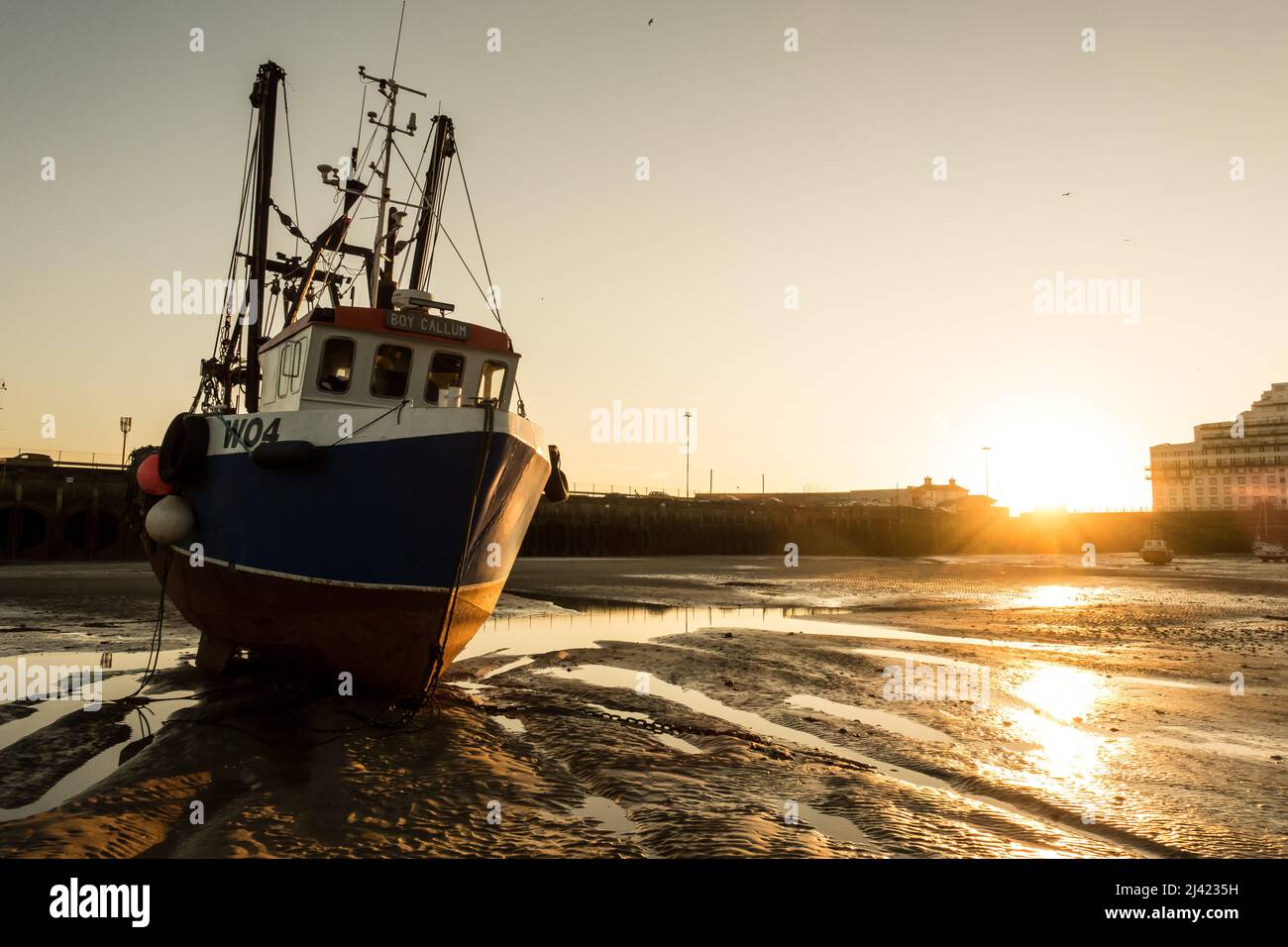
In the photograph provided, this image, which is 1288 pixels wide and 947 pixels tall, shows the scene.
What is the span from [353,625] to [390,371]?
377cm

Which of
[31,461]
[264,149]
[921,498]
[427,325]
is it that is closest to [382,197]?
[427,325]

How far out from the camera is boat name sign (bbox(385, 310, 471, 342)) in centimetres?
1059

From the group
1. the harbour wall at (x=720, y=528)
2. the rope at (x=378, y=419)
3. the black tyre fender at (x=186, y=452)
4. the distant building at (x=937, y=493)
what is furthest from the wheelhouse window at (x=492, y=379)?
the distant building at (x=937, y=493)

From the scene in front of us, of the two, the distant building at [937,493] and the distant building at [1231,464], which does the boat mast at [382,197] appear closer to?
the distant building at [937,493]

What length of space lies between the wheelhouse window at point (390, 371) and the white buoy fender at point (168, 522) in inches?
129

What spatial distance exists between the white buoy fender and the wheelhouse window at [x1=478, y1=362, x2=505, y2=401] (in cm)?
448

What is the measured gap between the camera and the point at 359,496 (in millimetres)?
8609

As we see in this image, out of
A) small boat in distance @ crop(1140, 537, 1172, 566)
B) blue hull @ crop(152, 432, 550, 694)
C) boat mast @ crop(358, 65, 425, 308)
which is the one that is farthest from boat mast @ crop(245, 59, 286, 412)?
small boat in distance @ crop(1140, 537, 1172, 566)

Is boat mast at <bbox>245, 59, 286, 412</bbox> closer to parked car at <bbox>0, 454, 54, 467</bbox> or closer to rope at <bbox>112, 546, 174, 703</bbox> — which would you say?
rope at <bbox>112, 546, 174, 703</bbox>

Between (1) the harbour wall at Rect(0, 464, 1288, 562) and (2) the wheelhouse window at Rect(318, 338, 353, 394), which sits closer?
(2) the wheelhouse window at Rect(318, 338, 353, 394)

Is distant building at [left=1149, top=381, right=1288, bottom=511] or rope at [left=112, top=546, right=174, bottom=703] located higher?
distant building at [left=1149, top=381, right=1288, bottom=511]

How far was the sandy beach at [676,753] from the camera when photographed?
5.14m
